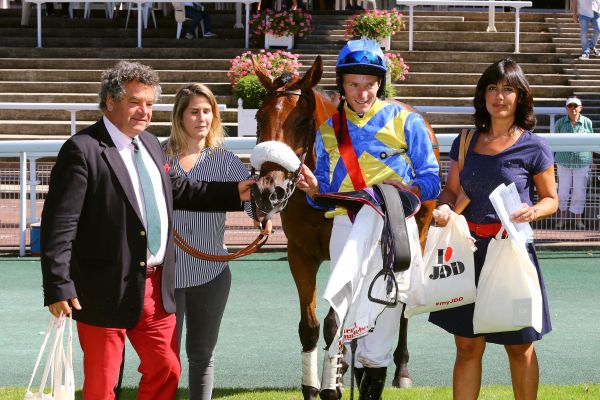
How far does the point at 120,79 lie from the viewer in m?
4.13

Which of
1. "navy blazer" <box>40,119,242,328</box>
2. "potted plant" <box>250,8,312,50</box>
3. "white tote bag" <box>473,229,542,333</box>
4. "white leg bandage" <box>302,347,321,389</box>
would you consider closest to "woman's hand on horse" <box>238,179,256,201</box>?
"navy blazer" <box>40,119,242,328</box>

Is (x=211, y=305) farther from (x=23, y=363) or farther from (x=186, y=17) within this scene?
(x=186, y=17)

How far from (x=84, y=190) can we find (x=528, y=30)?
643 inches

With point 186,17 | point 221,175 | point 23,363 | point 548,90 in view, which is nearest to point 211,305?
point 221,175

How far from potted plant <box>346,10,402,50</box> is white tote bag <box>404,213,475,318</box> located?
12.6 metres

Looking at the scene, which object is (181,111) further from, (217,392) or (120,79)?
(217,392)

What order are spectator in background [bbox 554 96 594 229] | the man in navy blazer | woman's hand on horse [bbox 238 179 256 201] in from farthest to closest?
spectator in background [bbox 554 96 594 229] < woman's hand on horse [bbox 238 179 256 201] < the man in navy blazer

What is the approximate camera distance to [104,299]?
13.4 ft

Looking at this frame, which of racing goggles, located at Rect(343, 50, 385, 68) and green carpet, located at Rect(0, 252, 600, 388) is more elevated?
racing goggles, located at Rect(343, 50, 385, 68)

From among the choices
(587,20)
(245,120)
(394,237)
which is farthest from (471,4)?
(394,237)

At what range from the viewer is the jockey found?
465 centimetres

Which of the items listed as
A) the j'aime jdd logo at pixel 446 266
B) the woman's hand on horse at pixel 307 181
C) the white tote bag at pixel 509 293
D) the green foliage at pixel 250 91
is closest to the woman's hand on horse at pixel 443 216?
the j'aime jdd logo at pixel 446 266

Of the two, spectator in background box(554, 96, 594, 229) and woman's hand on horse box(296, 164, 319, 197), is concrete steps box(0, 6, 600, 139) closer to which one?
spectator in background box(554, 96, 594, 229)

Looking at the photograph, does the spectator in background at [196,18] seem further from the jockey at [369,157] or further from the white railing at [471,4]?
the jockey at [369,157]
